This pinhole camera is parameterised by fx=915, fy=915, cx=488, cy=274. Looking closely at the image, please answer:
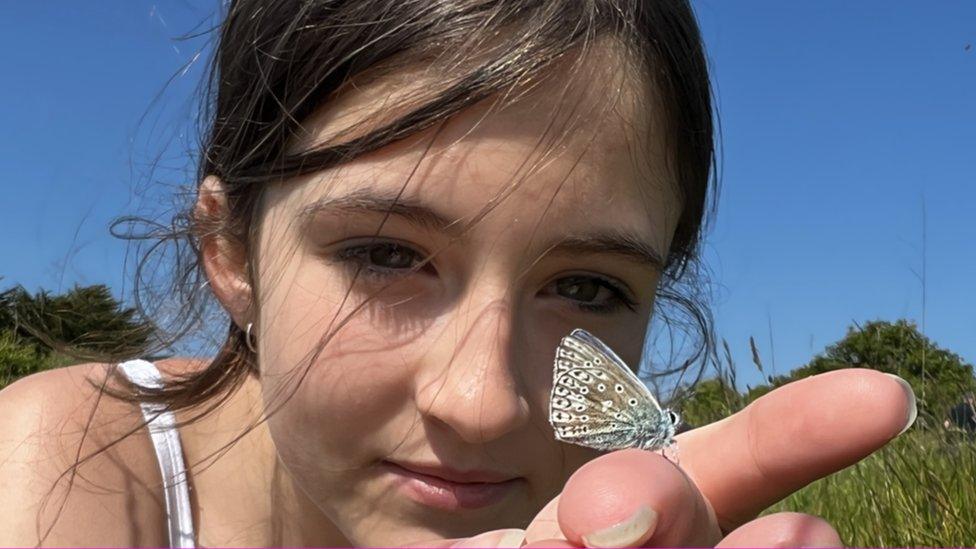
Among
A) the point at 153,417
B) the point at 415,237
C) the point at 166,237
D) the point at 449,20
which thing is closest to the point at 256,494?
the point at 153,417

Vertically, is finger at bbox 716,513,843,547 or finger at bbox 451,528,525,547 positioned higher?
finger at bbox 451,528,525,547

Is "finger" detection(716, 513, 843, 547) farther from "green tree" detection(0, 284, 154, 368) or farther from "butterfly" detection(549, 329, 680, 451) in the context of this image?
"green tree" detection(0, 284, 154, 368)

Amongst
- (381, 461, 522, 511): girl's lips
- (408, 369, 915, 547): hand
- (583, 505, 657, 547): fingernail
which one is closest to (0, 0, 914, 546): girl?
(381, 461, 522, 511): girl's lips

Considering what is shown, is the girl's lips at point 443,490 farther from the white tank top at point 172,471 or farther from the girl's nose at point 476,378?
the white tank top at point 172,471

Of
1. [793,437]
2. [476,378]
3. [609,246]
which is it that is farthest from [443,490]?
[793,437]

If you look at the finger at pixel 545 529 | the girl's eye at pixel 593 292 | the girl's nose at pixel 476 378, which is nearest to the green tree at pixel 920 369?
the girl's eye at pixel 593 292

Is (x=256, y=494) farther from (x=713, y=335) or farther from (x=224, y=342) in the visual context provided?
(x=713, y=335)
